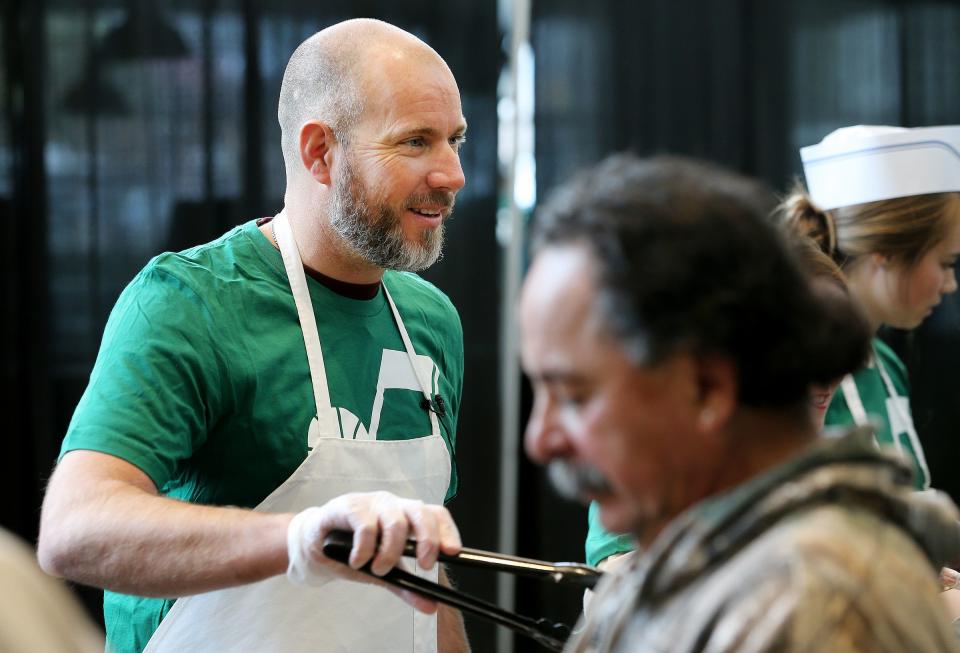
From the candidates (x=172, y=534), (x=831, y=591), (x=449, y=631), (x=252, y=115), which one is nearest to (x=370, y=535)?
(x=172, y=534)

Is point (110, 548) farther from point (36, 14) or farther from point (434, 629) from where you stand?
point (36, 14)

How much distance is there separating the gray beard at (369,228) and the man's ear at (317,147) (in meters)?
0.04

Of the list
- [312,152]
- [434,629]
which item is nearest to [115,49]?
[312,152]

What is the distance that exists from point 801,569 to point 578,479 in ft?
0.68

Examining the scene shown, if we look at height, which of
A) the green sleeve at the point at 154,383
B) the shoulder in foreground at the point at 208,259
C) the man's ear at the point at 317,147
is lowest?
the green sleeve at the point at 154,383

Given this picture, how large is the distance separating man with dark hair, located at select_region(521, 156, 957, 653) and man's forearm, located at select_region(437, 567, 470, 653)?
932 mm

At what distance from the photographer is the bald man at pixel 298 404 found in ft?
4.26

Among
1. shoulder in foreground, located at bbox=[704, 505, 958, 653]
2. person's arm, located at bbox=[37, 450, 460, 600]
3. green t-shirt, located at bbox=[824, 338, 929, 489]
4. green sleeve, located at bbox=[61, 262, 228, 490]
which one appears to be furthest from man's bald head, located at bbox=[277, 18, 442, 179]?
shoulder in foreground, located at bbox=[704, 505, 958, 653]

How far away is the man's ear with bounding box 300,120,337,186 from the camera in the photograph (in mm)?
1733

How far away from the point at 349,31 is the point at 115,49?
1.48 m

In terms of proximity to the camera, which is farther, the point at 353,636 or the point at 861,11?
the point at 861,11

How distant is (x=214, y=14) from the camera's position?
3.06 m

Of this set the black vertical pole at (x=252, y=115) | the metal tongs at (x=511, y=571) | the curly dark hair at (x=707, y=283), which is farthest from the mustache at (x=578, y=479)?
the black vertical pole at (x=252, y=115)

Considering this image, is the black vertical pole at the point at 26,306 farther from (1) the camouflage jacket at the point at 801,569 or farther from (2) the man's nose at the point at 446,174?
(1) the camouflage jacket at the point at 801,569
